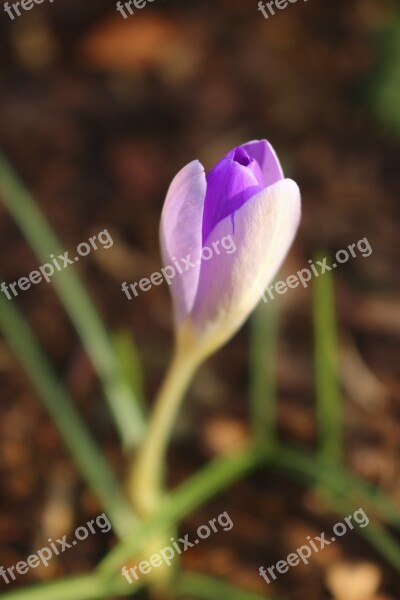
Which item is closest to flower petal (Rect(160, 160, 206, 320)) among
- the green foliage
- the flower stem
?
the flower stem

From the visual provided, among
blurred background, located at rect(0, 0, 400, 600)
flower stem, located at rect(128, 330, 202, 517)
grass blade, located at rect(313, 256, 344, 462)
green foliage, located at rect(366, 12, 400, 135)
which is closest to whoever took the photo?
flower stem, located at rect(128, 330, 202, 517)

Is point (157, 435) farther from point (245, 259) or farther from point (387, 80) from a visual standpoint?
point (387, 80)

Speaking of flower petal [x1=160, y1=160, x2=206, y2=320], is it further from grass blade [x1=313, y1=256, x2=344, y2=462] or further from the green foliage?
the green foliage

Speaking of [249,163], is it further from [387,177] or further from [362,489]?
[387,177]

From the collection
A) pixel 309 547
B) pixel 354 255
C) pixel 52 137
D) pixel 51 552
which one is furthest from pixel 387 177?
pixel 51 552

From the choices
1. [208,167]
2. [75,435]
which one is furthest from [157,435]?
[208,167]

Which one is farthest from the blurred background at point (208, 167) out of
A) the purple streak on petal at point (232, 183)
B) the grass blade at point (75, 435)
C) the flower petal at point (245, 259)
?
the purple streak on petal at point (232, 183)
